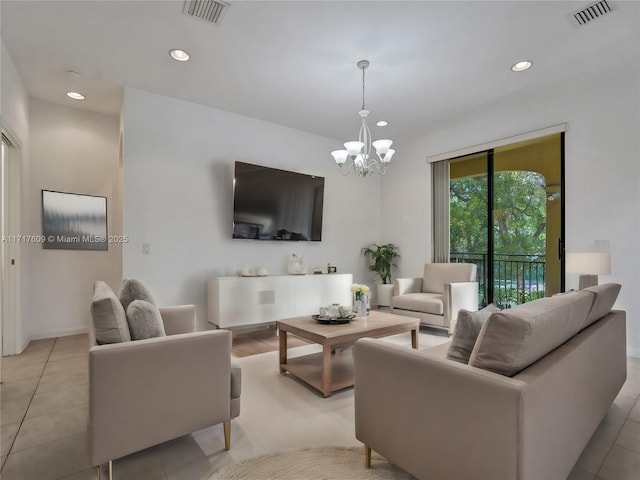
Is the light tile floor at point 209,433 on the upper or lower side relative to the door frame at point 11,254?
lower

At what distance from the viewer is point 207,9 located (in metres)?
2.48

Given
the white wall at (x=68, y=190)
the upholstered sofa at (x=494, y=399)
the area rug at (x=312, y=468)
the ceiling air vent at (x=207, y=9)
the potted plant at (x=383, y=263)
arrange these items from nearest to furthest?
the upholstered sofa at (x=494, y=399)
the area rug at (x=312, y=468)
the ceiling air vent at (x=207, y=9)
the white wall at (x=68, y=190)
the potted plant at (x=383, y=263)

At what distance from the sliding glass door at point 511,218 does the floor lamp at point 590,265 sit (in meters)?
0.96

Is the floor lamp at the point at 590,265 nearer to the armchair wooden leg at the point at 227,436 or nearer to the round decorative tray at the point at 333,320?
the round decorative tray at the point at 333,320

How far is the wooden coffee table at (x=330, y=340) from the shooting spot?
2.46 metres

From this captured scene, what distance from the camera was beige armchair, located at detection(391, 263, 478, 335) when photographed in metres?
4.01

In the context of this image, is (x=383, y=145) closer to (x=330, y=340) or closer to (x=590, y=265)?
(x=330, y=340)

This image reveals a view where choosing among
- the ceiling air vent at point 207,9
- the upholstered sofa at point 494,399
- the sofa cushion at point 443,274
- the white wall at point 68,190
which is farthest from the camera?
the sofa cushion at point 443,274

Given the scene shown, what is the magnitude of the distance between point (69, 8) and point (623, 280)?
539 cm

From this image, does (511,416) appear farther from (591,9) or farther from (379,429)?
(591,9)

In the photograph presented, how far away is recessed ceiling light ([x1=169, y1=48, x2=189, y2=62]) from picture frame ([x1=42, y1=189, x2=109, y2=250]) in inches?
90.0

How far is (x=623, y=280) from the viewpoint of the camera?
11.2 ft

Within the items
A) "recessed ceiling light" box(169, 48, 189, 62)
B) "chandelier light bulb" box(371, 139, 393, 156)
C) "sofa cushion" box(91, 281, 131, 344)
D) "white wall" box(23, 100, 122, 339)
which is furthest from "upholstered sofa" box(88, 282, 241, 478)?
"white wall" box(23, 100, 122, 339)

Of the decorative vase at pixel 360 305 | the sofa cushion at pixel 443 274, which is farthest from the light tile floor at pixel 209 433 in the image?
the sofa cushion at pixel 443 274
